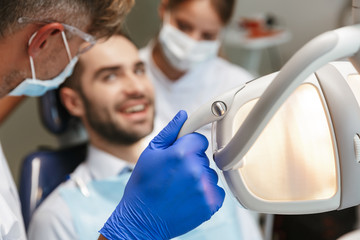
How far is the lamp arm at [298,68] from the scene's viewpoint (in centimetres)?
57

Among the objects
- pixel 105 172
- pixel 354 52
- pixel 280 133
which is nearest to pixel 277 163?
pixel 280 133

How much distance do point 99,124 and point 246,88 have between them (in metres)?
Result: 0.84

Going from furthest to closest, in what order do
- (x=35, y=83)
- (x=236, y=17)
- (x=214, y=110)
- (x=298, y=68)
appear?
(x=236, y=17) < (x=35, y=83) < (x=214, y=110) < (x=298, y=68)

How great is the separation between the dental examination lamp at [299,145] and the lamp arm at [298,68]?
66 millimetres

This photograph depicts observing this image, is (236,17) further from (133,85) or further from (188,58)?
(133,85)

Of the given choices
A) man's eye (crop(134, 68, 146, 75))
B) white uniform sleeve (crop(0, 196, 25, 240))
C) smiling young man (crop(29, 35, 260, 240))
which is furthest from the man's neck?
man's eye (crop(134, 68, 146, 75))

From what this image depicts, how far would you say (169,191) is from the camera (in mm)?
765

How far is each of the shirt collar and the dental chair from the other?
0.12 meters

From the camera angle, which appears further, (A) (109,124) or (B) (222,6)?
(B) (222,6)

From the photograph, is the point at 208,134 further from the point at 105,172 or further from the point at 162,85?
the point at 162,85

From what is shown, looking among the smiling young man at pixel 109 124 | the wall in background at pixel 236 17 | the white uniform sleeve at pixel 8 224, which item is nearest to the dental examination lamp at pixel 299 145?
the white uniform sleeve at pixel 8 224

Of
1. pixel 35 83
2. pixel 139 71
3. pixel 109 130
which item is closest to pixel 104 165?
pixel 109 130

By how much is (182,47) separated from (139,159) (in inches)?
42.6

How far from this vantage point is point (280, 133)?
724 mm
